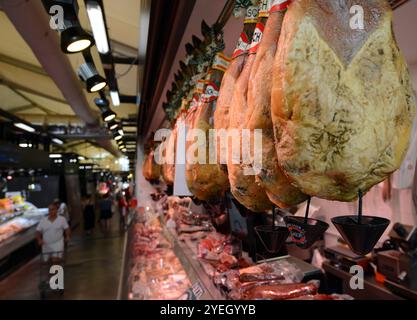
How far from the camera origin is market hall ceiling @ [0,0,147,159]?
3395mm

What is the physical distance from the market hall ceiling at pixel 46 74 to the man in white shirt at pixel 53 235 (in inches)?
100

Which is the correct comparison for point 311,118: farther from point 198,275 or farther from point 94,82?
point 94,82

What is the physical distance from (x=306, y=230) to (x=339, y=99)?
284mm

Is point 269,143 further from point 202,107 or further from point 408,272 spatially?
point 408,272

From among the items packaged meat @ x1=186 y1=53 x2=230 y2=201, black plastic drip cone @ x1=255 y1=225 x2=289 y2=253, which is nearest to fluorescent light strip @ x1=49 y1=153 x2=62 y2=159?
packaged meat @ x1=186 y1=53 x2=230 y2=201

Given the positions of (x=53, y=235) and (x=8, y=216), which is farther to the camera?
(x=8, y=216)

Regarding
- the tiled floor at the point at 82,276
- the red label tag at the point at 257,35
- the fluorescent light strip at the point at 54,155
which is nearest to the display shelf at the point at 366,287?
the red label tag at the point at 257,35

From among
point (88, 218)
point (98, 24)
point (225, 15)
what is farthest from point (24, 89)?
point (225, 15)

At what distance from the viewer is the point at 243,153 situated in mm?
719

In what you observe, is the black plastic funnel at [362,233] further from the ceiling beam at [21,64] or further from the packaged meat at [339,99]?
the ceiling beam at [21,64]

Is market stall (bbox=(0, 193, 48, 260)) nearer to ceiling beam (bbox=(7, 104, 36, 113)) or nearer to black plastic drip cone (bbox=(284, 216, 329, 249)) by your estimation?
ceiling beam (bbox=(7, 104, 36, 113))

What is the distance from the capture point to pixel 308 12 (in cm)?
53
